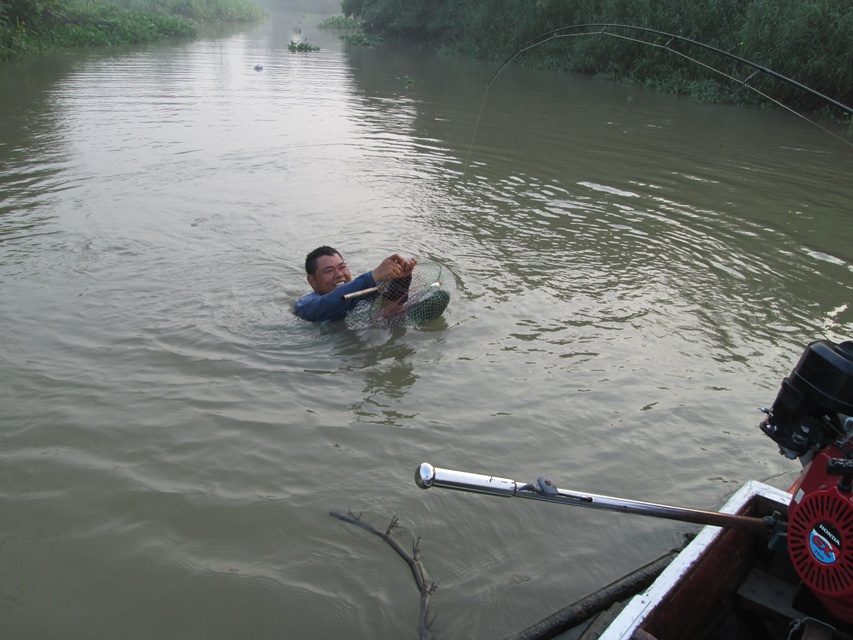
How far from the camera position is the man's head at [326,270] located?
5473 millimetres

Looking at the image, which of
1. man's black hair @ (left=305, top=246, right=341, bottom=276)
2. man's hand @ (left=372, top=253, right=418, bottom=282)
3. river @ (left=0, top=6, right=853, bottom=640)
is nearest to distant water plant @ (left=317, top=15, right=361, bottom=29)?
river @ (left=0, top=6, right=853, bottom=640)

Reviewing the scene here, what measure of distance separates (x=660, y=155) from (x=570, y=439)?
869 centimetres

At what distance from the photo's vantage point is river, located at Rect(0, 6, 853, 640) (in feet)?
9.85

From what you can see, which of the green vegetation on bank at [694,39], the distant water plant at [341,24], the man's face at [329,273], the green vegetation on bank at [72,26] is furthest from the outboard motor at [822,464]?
the distant water plant at [341,24]

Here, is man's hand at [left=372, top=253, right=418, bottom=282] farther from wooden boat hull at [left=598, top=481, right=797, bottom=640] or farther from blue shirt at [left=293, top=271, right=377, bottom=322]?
wooden boat hull at [left=598, top=481, right=797, bottom=640]

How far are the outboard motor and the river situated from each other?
1.00 metres

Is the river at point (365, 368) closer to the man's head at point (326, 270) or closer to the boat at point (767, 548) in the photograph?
the man's head at point (326, 270)

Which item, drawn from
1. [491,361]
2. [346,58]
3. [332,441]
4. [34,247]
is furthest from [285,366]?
[346,58]

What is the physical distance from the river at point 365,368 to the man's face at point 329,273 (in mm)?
392

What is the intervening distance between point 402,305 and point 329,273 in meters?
0.66

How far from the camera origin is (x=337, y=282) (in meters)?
5.50

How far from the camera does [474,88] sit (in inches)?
783

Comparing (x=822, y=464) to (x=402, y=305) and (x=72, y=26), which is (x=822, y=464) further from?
(x=72, y=26)

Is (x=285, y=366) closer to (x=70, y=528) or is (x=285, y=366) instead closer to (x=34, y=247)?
(x=70, y=528)
